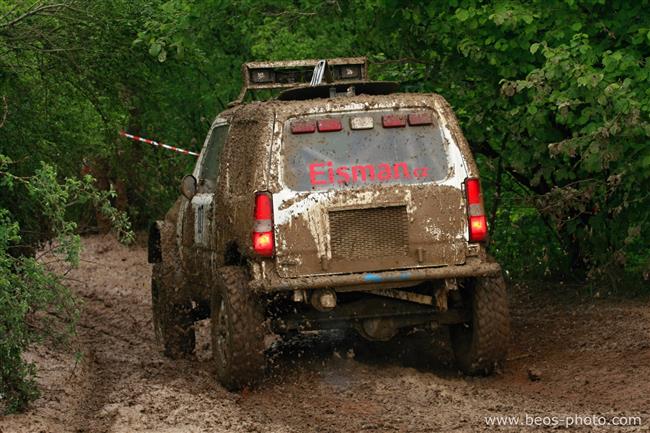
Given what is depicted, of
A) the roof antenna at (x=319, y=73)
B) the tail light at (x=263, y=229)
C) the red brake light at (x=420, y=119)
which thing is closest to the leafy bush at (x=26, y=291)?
the tail light at (x=263, y=229)

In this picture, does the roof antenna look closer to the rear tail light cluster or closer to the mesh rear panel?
the rear tail light cluster

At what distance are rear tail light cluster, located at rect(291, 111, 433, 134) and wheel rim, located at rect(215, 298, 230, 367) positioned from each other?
141 centimetres

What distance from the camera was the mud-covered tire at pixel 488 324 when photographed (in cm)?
1006

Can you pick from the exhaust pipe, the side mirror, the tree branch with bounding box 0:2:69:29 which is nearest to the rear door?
the exhaust pipe

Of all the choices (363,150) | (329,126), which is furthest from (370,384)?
(329,126)

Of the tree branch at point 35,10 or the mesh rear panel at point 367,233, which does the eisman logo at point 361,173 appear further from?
the tree branch at point 35,10

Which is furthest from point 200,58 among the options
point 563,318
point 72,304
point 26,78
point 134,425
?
point 134,425

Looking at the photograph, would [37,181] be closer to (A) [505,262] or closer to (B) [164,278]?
(B) [164,278]

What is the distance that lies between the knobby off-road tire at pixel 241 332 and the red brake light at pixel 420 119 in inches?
65.9

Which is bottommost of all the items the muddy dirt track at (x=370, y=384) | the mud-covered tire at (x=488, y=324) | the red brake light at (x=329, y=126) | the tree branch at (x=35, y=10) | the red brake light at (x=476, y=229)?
the muddy dirt track at (x=370, y=384)

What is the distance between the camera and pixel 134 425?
860cm

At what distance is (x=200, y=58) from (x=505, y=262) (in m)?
4.31

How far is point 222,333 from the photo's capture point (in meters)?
10.2

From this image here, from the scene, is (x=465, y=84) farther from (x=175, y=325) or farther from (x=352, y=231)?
(x=352, y=231)
